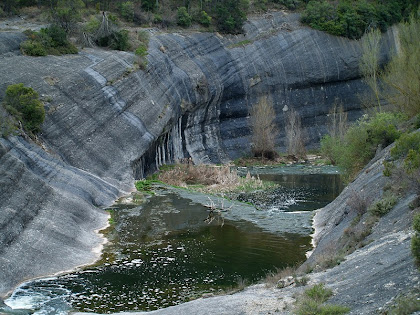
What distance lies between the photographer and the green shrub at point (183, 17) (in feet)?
217

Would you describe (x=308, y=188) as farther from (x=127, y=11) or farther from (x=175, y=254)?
(x=127, y=11)

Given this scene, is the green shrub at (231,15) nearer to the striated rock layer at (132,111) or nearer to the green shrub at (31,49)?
the striated rock layer at (132,111)

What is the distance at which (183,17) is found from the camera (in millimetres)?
66062

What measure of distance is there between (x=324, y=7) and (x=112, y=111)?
44.2 m

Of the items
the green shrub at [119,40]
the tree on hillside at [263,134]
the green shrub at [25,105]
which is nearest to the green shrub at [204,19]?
the tree on hillside at [263,134]

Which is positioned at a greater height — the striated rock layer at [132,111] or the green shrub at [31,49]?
the green shrub at [31,49]

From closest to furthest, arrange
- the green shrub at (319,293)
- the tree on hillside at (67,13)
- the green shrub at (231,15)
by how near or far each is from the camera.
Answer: the green shrub at (319,293) < the tree on hillside at (67,13) < the green shrub at (231,15)

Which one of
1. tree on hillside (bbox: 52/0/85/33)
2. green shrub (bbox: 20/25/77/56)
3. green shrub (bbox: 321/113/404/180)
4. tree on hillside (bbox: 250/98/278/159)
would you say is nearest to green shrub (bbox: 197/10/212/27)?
tree on hillside (bbox: 250/98/278/159)

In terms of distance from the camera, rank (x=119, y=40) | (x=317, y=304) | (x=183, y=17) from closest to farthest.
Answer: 1. (x=317, y=304)
2. (x=119, y=40)
3. (x=183, y=17)

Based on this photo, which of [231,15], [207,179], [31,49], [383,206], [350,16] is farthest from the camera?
[350,16]

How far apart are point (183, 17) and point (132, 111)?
80.5ft

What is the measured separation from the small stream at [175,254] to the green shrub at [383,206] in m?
4.13

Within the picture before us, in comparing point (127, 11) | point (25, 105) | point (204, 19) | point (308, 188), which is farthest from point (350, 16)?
point (25, 105)

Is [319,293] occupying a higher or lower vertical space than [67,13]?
lower
